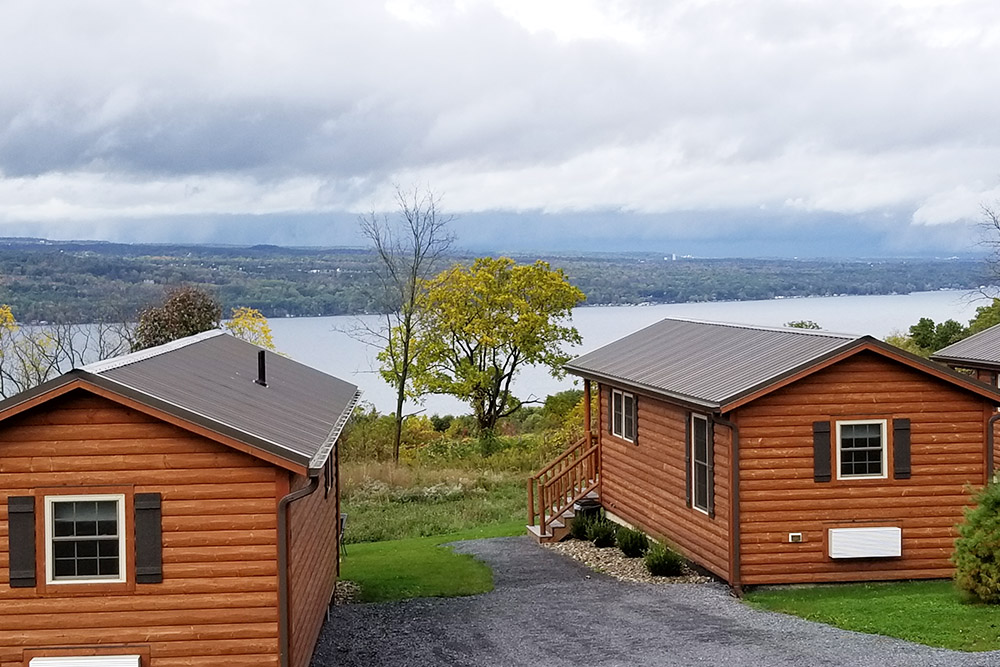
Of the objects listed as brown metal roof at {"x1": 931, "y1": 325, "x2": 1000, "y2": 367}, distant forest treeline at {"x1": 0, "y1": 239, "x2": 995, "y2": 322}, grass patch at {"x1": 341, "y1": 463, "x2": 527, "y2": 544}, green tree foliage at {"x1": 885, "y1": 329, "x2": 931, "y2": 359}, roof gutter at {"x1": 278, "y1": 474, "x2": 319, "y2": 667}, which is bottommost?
grass patch at {"x1": 341, "y1": 463, "x2": 527, "y2": 544}

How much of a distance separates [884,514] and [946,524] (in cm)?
108

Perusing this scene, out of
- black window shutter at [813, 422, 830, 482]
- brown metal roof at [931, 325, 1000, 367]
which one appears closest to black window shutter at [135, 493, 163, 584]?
black window shutter at [813, 422, 830, 482]

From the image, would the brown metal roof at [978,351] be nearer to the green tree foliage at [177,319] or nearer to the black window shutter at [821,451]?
the black window shutter at [821,451]

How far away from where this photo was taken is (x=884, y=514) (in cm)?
1791

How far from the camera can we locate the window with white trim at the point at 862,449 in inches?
696

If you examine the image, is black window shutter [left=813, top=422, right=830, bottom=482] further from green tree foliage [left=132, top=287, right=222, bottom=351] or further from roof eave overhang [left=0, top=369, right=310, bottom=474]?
green tree foliage [left=132, top=287, right=222, bottom=351]

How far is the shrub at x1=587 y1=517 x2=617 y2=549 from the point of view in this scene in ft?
73.7

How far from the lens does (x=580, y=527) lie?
2347 cm

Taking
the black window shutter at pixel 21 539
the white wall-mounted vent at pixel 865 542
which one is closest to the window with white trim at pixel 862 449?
the white wall-mounted vent at pixel 865 542

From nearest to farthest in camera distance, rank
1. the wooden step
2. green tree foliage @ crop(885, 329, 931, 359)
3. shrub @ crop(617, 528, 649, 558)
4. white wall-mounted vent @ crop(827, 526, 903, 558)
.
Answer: white wall-mounted vent @ crop(827, 526, 903, 558) → shrub @ crop(617, 528, 649, 558) → the wooden step → green tree foliage @ crop(885, 329, 931, 359)

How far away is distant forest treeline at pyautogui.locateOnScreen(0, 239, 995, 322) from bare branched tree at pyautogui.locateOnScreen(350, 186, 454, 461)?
3189 millimetres

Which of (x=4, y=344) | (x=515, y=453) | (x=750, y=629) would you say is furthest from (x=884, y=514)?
(x=4, y=344)

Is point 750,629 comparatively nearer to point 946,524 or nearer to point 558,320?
point 946,524

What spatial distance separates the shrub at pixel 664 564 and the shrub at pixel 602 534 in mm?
2803
